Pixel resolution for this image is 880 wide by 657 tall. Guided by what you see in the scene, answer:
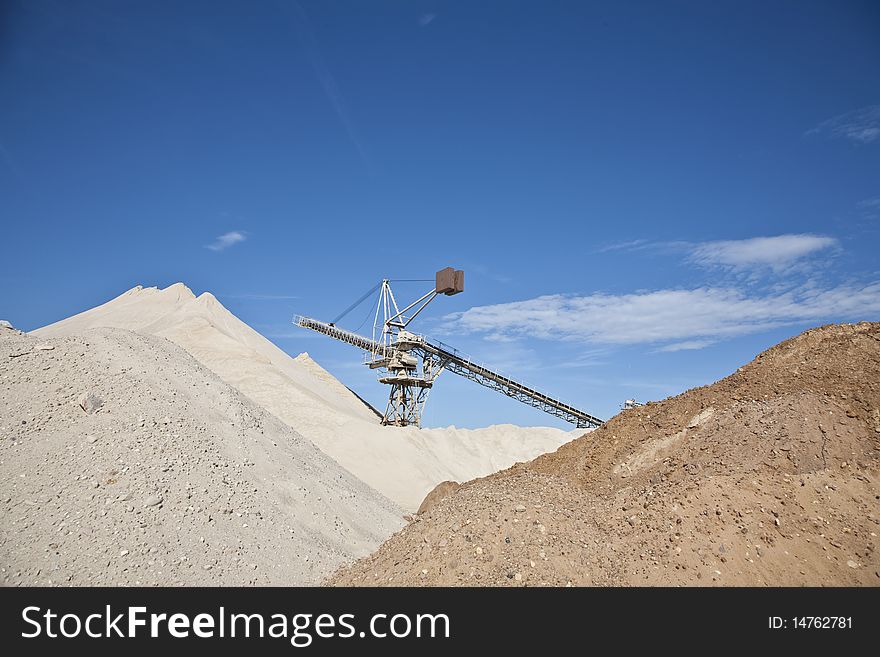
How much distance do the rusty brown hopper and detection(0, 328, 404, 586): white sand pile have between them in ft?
50.5

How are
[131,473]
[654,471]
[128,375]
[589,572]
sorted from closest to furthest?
[589,572], [654,471], [131,473], [128,375]

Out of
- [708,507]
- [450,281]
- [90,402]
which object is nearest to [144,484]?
[90,402]

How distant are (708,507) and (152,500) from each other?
28.4 feet

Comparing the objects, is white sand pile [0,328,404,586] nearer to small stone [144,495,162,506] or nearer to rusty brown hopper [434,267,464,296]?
small stone [144,495,162,506]

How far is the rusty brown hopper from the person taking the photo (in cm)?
2809

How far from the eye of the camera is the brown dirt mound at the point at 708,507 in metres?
6.66

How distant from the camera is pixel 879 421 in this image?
8.21 m

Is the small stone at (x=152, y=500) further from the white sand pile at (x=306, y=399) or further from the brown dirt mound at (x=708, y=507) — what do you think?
the white sand pile at (x=306, y=399)

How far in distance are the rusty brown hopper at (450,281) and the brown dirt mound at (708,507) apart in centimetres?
1852

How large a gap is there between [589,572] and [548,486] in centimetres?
245
